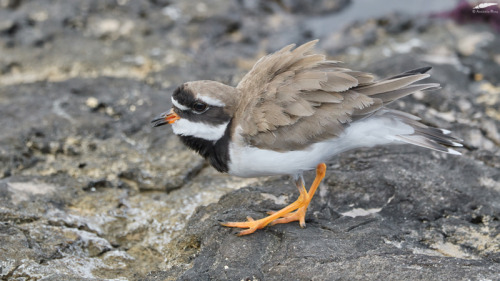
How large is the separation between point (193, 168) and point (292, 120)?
6.27ft

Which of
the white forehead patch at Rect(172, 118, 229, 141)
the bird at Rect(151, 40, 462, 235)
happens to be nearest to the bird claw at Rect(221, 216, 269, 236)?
the bird at Rect(151, 40, 462, 235)

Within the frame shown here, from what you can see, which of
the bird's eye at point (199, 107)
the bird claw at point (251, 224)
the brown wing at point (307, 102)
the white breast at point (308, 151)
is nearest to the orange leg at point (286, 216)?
the bird claw at point (251, 224)

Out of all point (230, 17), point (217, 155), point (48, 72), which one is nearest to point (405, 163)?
point (217, 155)

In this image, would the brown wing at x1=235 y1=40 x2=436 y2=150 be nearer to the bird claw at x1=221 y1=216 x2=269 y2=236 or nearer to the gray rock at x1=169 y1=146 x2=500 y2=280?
the bird claw at x1=221 y1=216 x2=269 y2=236

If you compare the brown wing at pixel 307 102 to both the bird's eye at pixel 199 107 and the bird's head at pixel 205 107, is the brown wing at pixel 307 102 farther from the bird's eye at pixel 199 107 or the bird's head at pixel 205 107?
the bird's eye at pixel 199 107

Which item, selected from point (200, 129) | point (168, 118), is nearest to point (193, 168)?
point (168, 118)

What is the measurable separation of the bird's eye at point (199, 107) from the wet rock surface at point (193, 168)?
1056 millimetres

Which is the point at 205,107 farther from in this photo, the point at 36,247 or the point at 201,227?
the point at 36,247

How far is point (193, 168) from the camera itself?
647 cm

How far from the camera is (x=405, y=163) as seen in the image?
5973 mm

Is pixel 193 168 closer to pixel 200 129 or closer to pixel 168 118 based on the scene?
pixel 168 118

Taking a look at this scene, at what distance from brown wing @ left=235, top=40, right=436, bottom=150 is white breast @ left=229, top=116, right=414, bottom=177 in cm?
8

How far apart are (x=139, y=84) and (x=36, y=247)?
3.36m

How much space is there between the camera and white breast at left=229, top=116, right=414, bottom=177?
16.4 feet
